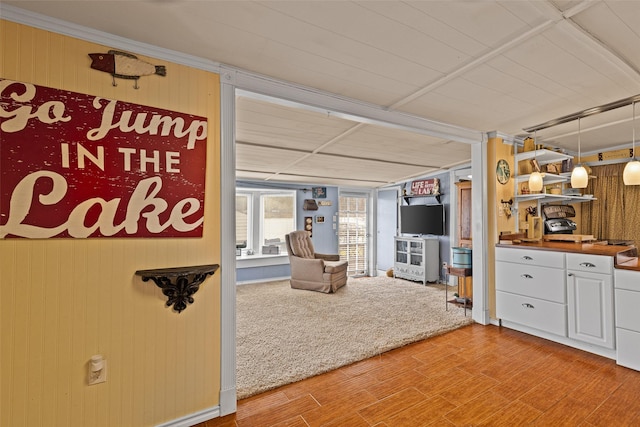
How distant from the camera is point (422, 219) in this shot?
19.7ft

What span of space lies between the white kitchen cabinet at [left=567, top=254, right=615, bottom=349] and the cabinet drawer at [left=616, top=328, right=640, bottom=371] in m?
0.06

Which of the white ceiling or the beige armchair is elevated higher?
the white ceiling

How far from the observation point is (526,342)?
299 cm

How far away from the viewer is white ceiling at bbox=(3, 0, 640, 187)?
1429 millimetres

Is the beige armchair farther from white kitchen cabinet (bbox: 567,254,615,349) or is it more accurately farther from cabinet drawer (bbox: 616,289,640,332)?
cabinet drawer (bbox: 616,289,640,332)

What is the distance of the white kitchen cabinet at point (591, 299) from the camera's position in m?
2.58

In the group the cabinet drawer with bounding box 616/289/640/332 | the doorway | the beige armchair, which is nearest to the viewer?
the cabinet drawer with bounding box 616/289/640/332

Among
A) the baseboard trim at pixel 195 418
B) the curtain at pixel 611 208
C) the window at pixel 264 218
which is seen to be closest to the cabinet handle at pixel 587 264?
the curtain at pixel 611 208

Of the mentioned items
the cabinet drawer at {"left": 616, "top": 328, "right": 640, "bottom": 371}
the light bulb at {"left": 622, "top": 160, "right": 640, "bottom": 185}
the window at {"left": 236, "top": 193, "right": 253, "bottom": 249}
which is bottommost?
the cabinet drawer at {"left": 616, "top": 328, "right": 640, "bottom": 371}

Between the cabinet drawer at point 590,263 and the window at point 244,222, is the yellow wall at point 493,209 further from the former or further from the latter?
the window at point 244,222

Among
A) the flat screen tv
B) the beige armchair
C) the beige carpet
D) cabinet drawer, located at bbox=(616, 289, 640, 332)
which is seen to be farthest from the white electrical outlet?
the flat screen tv

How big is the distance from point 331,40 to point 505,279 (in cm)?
309

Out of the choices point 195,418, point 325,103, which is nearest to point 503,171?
point 325,103

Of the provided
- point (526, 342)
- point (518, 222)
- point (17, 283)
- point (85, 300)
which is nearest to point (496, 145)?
point (518, 222)
